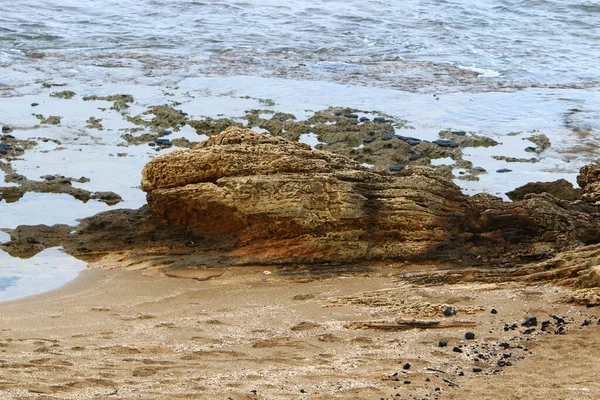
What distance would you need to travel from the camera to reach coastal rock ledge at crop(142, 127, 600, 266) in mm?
8734

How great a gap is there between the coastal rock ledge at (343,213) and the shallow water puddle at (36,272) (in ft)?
3.76

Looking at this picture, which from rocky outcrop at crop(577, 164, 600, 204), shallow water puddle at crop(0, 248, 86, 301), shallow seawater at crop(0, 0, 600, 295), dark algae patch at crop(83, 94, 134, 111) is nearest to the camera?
shallow water puddle at crop(0, 248, 86, 301)

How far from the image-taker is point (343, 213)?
871 centimetres

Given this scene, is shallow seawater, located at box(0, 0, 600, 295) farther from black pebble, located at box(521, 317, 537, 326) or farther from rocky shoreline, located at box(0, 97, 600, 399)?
black pebble, located at box(521, 317, 537, 326)

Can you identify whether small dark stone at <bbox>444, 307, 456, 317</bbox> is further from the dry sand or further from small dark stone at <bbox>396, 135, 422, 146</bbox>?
small dark stone at <bbox>396, 135, 422, 146</bbox>

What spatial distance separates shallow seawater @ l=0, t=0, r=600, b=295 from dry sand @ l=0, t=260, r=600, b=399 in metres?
1.37

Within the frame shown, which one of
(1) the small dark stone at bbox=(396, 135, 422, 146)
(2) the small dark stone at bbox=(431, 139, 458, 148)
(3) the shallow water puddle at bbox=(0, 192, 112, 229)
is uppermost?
(1) the small dark stone at bbox=(396, 135, 422, 146)

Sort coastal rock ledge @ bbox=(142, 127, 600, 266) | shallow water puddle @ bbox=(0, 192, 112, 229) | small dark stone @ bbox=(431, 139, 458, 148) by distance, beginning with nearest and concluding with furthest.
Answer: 1. coastal rock ledge @ bbox=(142, 127, 600, 266)
2. shallow water puddle @ bbox=(0, 192, 112, 229)
3. small dark stone @ bbox=(431, 139, 458, 148)

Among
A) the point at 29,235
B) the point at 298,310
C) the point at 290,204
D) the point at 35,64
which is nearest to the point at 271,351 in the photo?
the point at 298,310

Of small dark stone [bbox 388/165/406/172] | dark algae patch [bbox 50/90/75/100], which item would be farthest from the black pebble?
dark algae patch [bbox 50/90/75/100]

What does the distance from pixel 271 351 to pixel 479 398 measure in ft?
5.49

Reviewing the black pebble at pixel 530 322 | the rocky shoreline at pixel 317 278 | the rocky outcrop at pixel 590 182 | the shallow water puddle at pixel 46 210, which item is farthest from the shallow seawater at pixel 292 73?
the black pebble at pixel 530 322

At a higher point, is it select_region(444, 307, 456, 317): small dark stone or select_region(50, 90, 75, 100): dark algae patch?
select_region(444, 307, 456, 317): small dark stone

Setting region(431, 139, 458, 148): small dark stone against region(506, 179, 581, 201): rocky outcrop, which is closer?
region(506, 179, 581, 201): rocky outcrop
